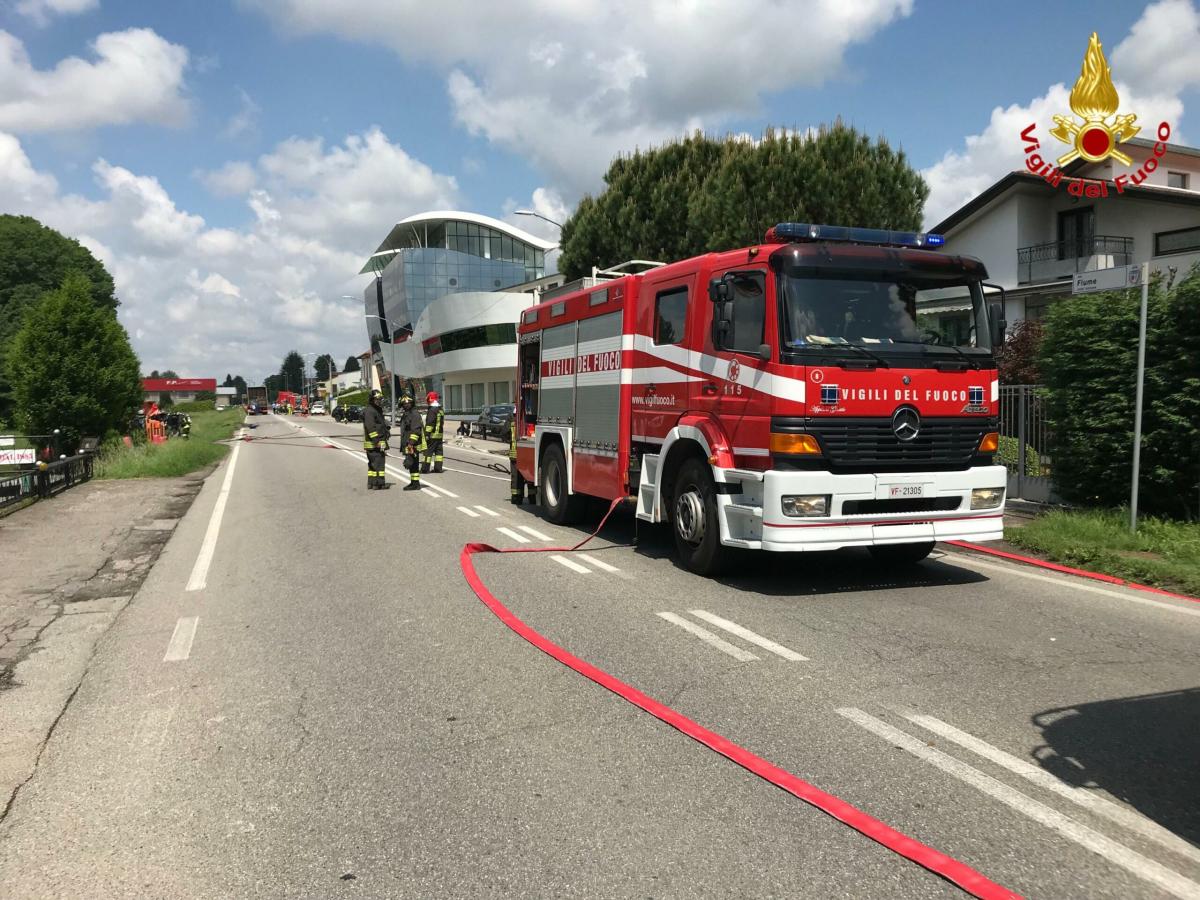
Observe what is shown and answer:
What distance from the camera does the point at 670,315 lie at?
28.2 ft

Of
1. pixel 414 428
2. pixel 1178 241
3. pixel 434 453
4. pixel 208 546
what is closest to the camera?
pixel 208 546

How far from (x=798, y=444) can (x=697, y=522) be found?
4.66ft

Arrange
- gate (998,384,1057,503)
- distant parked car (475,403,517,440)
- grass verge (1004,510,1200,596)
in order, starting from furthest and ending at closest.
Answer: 1. distant parked car (475,403,517,440)
2. gate (998,384,1057,503)
3. grass verge (1004,510,1200,596)

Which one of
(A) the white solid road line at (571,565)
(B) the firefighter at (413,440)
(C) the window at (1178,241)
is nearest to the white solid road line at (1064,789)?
(A) the white solid road line at (571,565)

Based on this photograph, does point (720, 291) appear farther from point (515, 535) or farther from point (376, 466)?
point (376, 466)

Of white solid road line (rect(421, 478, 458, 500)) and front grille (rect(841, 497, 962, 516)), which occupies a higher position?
front grille (rect(841, 497, 962, 516))

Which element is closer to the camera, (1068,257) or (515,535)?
(515,535)

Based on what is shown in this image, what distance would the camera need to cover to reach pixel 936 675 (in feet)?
16.6

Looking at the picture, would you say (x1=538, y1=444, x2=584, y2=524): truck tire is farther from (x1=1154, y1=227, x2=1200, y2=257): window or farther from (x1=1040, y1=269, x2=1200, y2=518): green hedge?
(x1=1154, y1=227, x2=1200, y2=257): window

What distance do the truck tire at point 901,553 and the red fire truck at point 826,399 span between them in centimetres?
3

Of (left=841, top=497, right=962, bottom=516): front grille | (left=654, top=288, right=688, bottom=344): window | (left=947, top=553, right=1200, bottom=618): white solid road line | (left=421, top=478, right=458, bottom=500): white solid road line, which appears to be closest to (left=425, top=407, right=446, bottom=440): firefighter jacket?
(left=421, top=478, right=458, bottom=500): white solid road line

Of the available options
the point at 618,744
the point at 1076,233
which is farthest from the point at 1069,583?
the point at 1076,233

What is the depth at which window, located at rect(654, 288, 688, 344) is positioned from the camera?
27.5 feet

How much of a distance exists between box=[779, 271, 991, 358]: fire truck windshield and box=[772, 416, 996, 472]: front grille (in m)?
0.57
